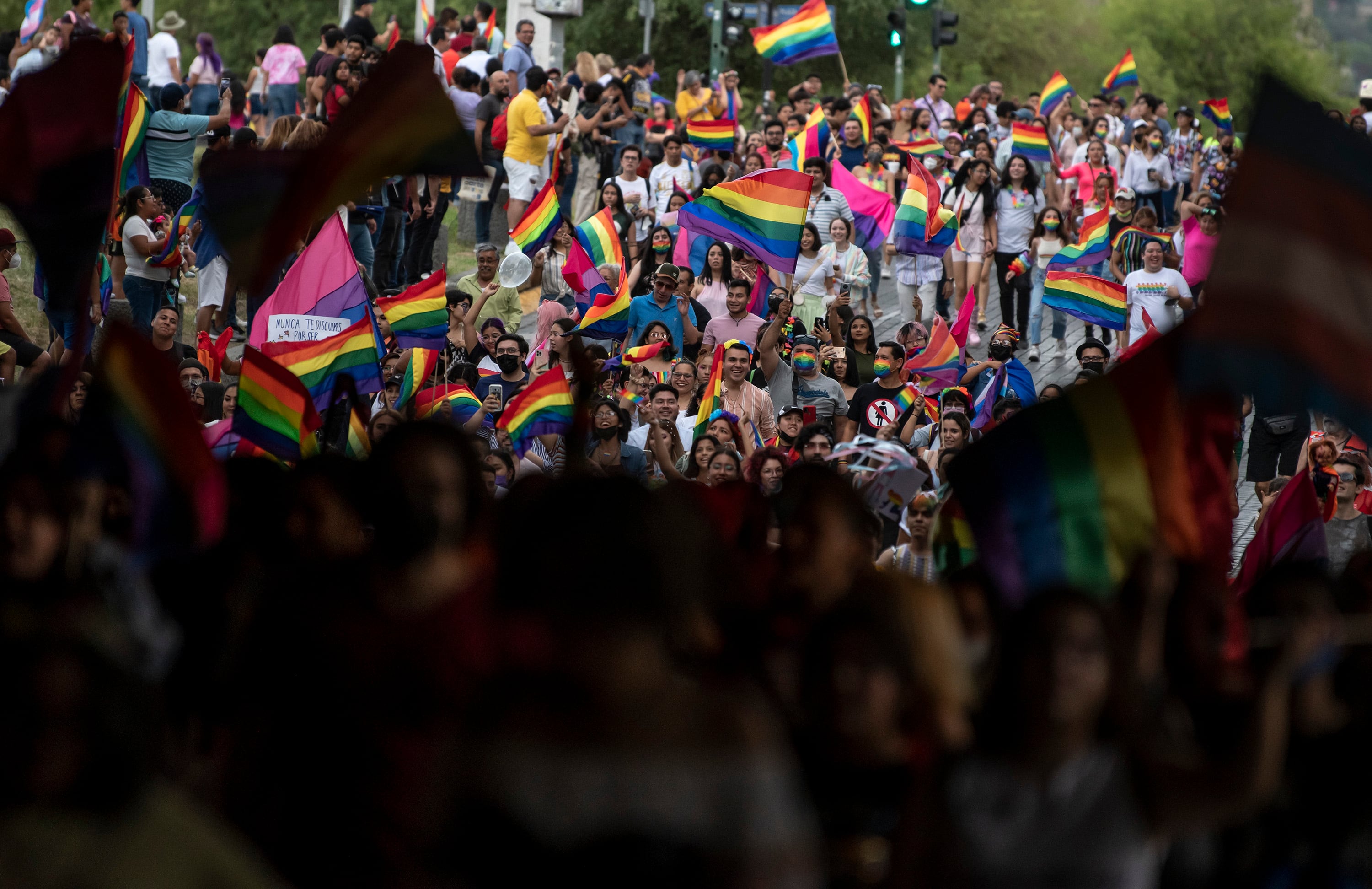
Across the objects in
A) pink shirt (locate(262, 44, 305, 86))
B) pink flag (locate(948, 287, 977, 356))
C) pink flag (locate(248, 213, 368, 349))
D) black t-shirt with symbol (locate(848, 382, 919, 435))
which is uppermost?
pink flag (locate(248, 213, 368, 349))

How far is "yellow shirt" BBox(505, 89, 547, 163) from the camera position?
54.7ft

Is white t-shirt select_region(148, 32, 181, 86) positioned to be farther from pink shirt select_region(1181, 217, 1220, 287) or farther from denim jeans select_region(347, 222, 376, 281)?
pink shirt select_region(1181, 217, 1220, 287)

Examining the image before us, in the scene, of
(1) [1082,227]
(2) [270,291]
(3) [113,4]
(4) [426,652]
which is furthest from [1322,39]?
(4) [426,652]

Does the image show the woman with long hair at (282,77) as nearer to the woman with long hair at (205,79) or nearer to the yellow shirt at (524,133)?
the woman with long hair at (205,79)

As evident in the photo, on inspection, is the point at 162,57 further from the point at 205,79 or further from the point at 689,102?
the point at 689,102

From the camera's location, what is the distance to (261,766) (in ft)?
11.0

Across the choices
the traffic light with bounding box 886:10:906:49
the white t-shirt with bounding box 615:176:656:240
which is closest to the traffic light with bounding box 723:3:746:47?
the traffic light with bounding box 886:10:906:49

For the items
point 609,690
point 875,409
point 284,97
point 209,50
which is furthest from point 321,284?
point 209,50

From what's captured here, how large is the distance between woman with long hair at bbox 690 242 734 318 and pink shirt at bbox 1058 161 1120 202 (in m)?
8.13

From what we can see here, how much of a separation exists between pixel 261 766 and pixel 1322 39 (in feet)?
267

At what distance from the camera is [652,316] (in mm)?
12742

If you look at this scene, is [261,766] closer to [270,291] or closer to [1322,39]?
[270,291]

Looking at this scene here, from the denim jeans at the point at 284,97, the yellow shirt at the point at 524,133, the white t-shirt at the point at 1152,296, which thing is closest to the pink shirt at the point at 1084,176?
the white t-shirt at the point at 1152,296

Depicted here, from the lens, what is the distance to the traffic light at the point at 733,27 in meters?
28.1
